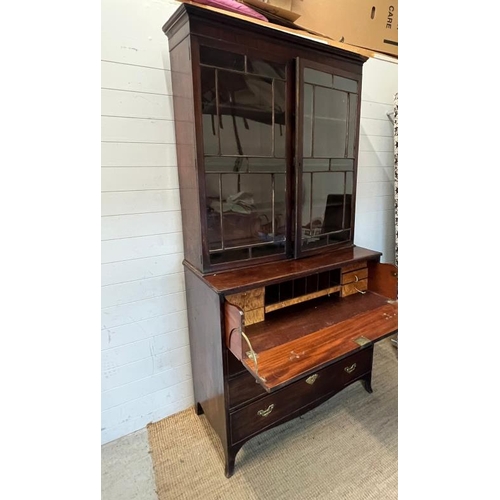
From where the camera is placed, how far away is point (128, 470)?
4.92 feet

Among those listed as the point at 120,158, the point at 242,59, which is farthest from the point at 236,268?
the point at 242,59

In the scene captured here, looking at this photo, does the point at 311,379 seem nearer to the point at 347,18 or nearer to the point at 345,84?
the point at 345,84

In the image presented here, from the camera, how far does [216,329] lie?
1.33 meters

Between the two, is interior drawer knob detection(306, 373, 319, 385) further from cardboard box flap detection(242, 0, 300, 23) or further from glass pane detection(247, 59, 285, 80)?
cardboard box flap detection(242, 0, 300, 23)

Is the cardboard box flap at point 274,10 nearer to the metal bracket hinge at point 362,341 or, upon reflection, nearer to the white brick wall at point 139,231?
the white brick wall at point 139,231

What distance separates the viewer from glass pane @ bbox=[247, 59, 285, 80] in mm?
1358

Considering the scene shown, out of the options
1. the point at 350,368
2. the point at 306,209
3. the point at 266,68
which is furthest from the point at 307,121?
the point at 350,368

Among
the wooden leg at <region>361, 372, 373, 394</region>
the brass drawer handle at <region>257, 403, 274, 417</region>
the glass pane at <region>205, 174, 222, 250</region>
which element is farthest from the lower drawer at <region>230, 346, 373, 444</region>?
the glass pane at <region>205, 174, 222, 250</region>

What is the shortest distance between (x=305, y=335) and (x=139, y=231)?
2.92 feet

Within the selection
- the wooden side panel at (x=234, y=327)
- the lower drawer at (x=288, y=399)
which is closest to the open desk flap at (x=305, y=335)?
the wooden side panel at (x=234, y=327)

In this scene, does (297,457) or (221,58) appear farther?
(297,457)

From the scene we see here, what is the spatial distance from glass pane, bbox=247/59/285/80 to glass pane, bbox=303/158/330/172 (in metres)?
0.40
